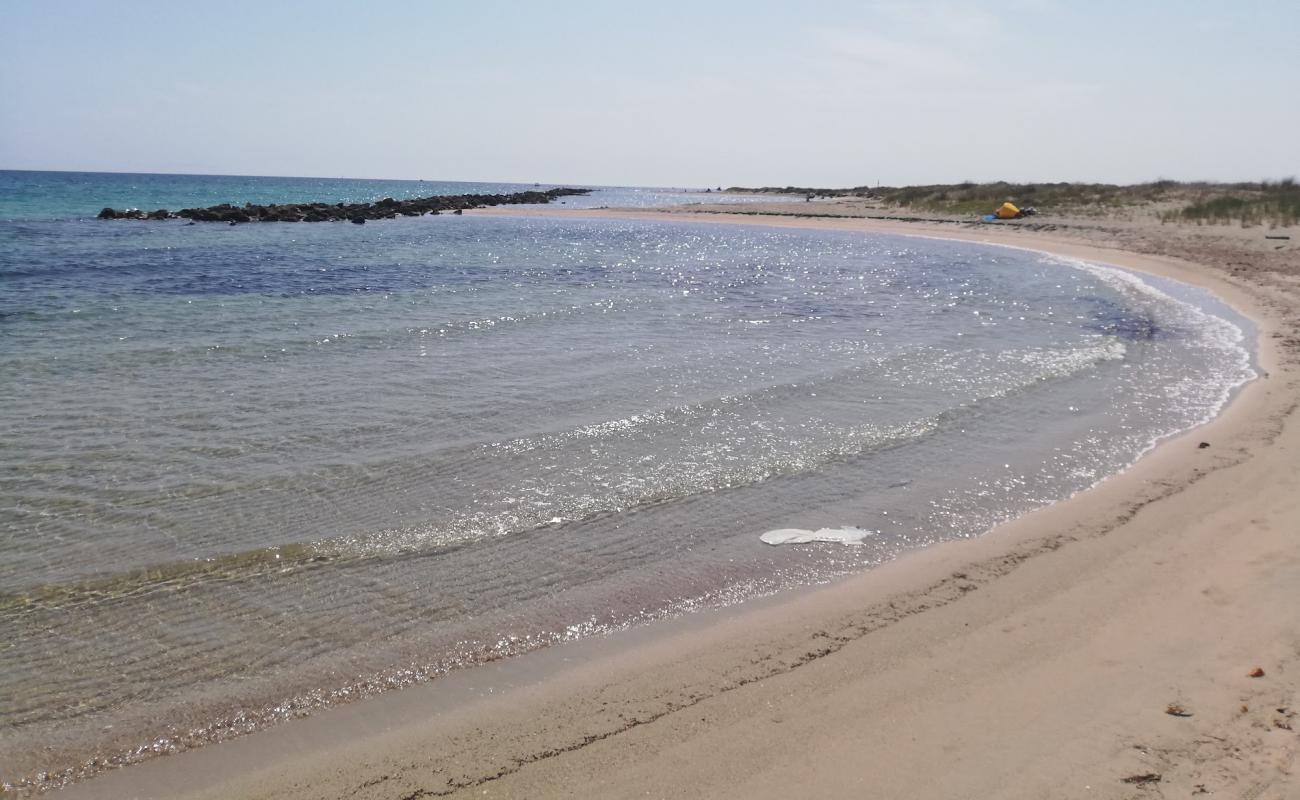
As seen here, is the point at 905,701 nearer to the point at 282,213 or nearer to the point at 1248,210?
the point at 1248,210

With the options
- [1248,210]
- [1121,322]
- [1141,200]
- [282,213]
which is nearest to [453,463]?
[1121,322]

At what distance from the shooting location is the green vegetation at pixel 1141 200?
37.3 meters

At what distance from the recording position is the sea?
5.22 metres

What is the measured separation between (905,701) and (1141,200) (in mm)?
57610

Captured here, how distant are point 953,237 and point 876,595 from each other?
43115 mm

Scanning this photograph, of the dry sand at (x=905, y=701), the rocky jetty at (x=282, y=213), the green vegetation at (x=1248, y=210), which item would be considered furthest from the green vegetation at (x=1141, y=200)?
the rocky jetty at (x=282, y=213)

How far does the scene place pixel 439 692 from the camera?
478cm

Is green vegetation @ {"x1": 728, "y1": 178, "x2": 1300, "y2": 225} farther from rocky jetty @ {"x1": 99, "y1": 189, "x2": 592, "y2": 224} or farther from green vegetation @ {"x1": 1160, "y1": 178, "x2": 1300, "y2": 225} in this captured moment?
rocky jetty @ {"x1": 99, "y1": 189, "x2": 592, "y2": 224}

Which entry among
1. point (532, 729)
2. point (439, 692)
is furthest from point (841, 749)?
point (439, 692)

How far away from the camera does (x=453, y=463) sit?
8617mm

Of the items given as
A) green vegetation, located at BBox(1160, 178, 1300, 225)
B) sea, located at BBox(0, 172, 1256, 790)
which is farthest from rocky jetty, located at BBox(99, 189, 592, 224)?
green vegetation, located at BBox(1160, 178, 1300, 225)

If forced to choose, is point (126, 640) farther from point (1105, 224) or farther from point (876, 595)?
point (1105, 224)

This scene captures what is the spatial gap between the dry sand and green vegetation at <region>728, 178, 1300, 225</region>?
36.9 m

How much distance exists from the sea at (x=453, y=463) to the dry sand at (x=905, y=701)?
344mm
